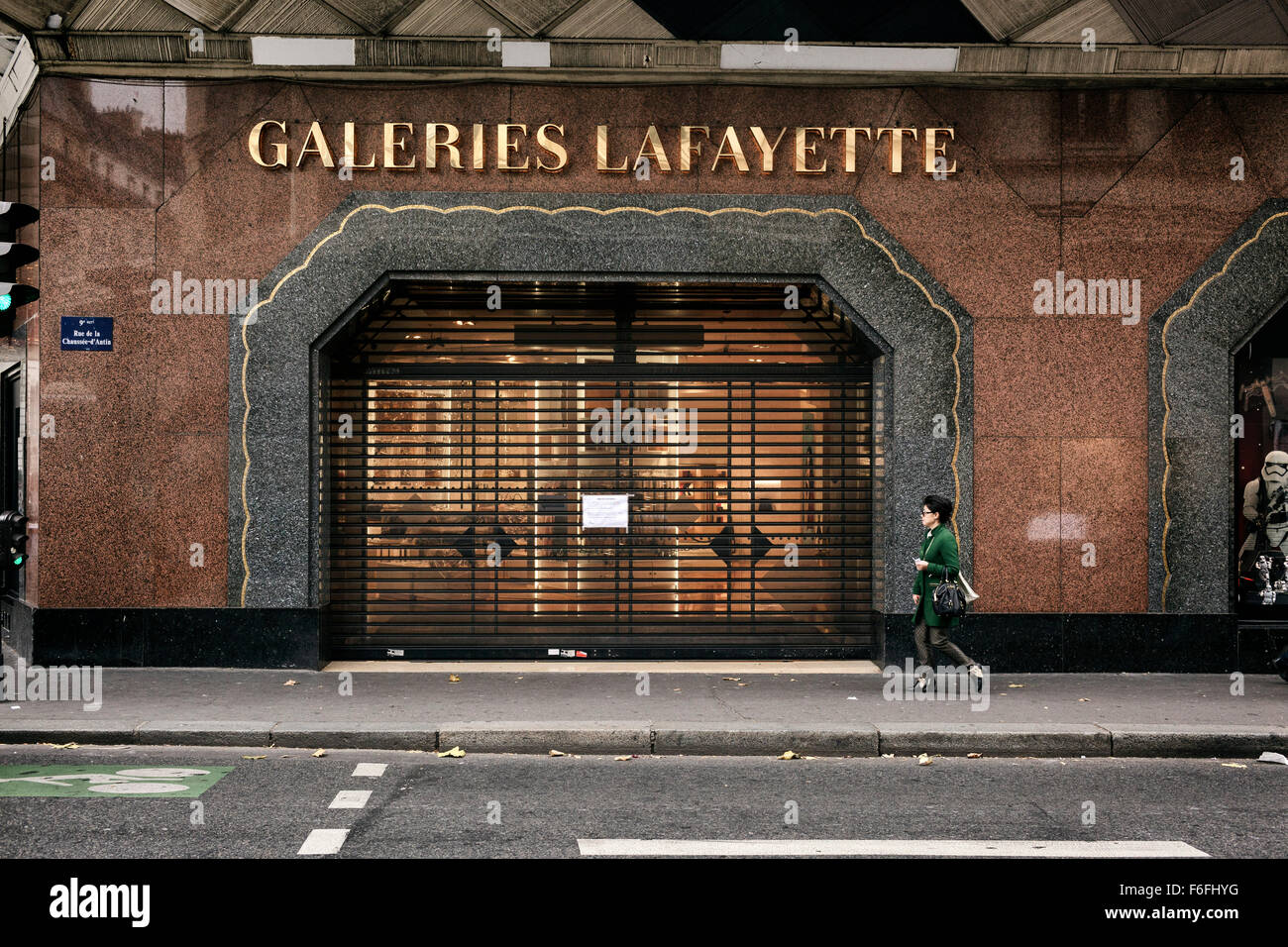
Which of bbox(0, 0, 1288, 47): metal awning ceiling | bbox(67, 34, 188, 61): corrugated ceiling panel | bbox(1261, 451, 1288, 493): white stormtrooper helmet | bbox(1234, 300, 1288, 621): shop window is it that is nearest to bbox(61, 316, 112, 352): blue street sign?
bbox(67, 34, 188, 61): corrugated ceiling panel

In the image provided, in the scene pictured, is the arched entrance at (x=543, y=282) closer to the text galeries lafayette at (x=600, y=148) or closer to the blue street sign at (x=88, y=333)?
the text galeries lafayette at (x=600, y=148)

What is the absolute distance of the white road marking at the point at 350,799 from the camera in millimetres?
6125

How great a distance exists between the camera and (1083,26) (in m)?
10.4

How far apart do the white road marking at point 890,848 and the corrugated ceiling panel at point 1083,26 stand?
316 inches

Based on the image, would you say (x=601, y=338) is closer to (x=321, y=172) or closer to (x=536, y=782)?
(x=321, y=172)

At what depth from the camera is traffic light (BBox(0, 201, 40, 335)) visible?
8.13 m

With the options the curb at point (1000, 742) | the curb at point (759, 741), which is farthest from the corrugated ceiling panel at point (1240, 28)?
the curb at point (759, 741)

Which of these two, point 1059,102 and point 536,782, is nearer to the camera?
point 536,782

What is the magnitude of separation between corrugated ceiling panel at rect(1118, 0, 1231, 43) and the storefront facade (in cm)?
75

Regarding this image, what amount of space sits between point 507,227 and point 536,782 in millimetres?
5981
